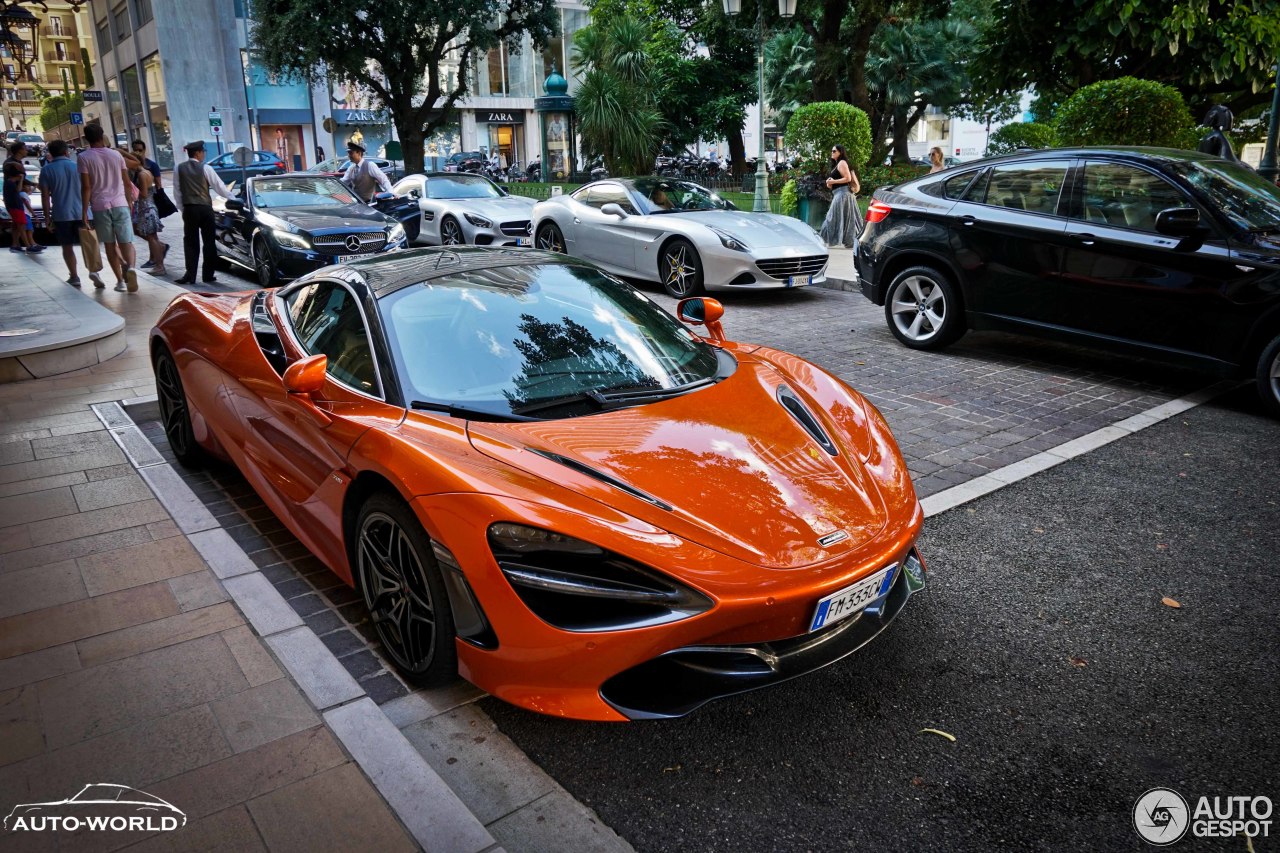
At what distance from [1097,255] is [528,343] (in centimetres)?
489

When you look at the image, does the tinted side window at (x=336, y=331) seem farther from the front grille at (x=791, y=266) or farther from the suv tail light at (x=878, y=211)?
the front grille at (x=791, y=266)

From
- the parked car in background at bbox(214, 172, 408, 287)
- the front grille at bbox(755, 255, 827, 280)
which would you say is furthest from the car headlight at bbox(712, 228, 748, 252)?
the parked car in background at bbox(214, 172, 408, 287)

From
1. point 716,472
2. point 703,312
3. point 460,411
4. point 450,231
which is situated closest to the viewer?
point 716,472

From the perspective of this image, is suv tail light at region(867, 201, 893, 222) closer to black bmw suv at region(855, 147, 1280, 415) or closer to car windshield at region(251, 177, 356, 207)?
black bmw suv at region(855, 147, 1280, 415)

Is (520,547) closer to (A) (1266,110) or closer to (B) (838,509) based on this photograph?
(B) (838,509)

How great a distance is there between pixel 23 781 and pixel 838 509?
249 cm

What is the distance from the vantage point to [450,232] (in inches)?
555

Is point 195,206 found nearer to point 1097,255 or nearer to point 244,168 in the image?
point 1097,255

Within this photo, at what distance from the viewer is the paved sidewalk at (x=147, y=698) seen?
2330 mm

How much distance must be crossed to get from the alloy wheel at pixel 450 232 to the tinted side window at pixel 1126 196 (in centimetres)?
953

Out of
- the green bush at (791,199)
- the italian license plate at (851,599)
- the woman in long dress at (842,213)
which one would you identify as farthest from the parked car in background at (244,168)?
the italian license plate at (851,599)

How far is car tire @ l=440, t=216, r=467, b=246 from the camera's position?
547 inches

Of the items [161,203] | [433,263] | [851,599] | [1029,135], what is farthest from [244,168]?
[851,599]

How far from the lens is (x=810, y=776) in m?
2.56
